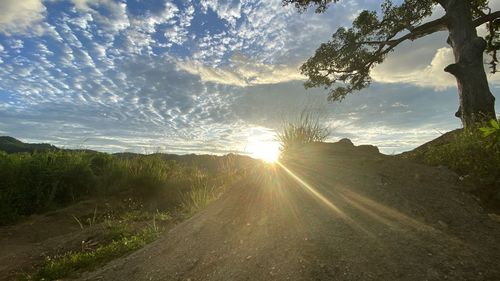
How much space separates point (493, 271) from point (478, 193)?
2.15 metres

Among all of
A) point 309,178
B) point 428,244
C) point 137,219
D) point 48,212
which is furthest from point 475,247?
point 48,212

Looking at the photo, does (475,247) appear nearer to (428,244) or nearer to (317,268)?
(428,244)

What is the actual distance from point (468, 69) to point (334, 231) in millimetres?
8527

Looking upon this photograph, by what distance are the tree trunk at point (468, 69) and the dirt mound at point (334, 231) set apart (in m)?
5.71

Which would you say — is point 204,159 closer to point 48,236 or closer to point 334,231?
point 48,236

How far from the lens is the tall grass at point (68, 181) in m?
9.93

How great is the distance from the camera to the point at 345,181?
15.7ft

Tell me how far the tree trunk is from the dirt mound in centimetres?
571

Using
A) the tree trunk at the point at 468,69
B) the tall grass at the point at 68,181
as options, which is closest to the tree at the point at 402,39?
the tree trunk at the point at 468,69

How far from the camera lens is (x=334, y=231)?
11.9 feet

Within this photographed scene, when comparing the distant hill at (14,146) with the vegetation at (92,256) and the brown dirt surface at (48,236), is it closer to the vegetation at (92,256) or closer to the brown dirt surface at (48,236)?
the brown dirt surface at (48,236)

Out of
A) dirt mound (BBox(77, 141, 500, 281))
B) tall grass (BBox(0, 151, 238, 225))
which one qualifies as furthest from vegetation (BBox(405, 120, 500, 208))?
tall grass (BBox(0, 151, 238, 225))

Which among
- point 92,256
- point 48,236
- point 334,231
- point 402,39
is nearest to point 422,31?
point 402,39

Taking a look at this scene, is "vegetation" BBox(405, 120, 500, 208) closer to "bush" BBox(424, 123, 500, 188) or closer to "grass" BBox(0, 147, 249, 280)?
"bush" BBox(424, 123, 500, 188)
